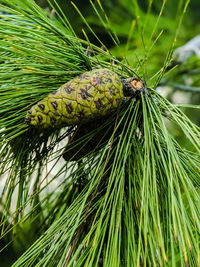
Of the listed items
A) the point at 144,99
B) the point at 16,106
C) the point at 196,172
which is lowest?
the point at 196,172

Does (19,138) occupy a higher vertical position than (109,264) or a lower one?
higher

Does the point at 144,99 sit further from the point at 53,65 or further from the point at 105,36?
the point at 105,36

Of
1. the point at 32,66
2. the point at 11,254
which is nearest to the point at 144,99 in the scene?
the point at 32,66

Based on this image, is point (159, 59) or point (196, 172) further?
point (159, 59)

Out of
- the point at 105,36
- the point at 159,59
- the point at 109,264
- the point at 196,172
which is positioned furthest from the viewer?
the point at 159,59

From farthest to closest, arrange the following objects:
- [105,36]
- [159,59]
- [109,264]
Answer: [159,59] < [105,36] < [109,264]
